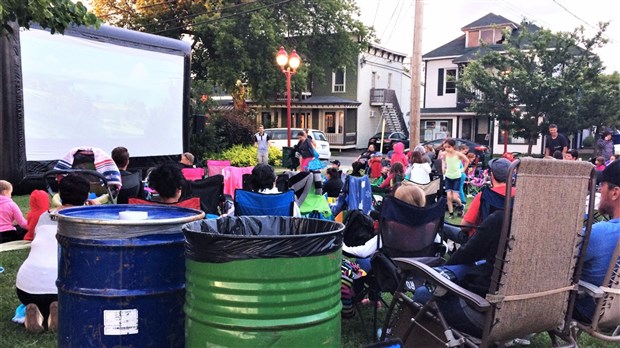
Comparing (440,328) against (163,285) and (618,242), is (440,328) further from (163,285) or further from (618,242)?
(163,285)

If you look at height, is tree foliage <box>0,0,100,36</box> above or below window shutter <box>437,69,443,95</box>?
below

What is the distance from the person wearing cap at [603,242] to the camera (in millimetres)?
2955

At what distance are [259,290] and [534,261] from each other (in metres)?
1.40

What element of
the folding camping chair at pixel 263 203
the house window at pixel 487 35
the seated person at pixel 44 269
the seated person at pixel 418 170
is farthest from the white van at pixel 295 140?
the seated person at pixel 44 269

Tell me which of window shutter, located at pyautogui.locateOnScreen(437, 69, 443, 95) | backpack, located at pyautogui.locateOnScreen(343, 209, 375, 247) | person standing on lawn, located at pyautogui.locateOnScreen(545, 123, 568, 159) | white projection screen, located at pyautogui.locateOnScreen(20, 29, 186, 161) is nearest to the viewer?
backpack, located at pyautogui.locateOnScreen(343, 209, 375, 247)

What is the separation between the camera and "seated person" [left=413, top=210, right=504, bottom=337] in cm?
272

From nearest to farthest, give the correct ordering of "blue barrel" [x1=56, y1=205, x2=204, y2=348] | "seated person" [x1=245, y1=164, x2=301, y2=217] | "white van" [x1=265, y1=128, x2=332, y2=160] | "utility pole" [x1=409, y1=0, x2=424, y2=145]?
"blue barrel" [x1=56, y1=205, x2=204, y2=348] → "seated person" [x1=245, y1=164, x2=301, y2=217] → "utility pole" [x1=409, y1=0, x2=424, y2=145] → "white van" [x1=265, y1=128, x2=332, y2=160]

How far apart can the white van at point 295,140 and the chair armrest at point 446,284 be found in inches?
829

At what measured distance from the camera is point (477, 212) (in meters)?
4.73

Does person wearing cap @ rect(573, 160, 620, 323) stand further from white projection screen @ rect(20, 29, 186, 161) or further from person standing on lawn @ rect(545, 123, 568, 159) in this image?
white projection screen @ rect(20, 29, 186, 161)

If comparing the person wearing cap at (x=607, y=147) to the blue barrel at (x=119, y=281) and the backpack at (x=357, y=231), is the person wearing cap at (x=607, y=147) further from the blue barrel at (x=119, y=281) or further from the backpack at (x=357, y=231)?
the blue barrel at (x=119, y=281)

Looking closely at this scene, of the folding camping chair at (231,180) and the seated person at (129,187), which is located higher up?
Result: the seated person at (129,187)

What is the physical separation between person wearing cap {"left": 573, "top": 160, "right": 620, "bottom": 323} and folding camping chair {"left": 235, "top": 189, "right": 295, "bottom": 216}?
2503mm

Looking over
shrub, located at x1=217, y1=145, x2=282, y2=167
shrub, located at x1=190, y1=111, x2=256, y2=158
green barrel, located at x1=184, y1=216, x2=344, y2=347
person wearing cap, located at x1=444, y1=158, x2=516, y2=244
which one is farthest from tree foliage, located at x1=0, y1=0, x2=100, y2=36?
shrub, located at x1=217, y1=145, x2=282, y2=167
